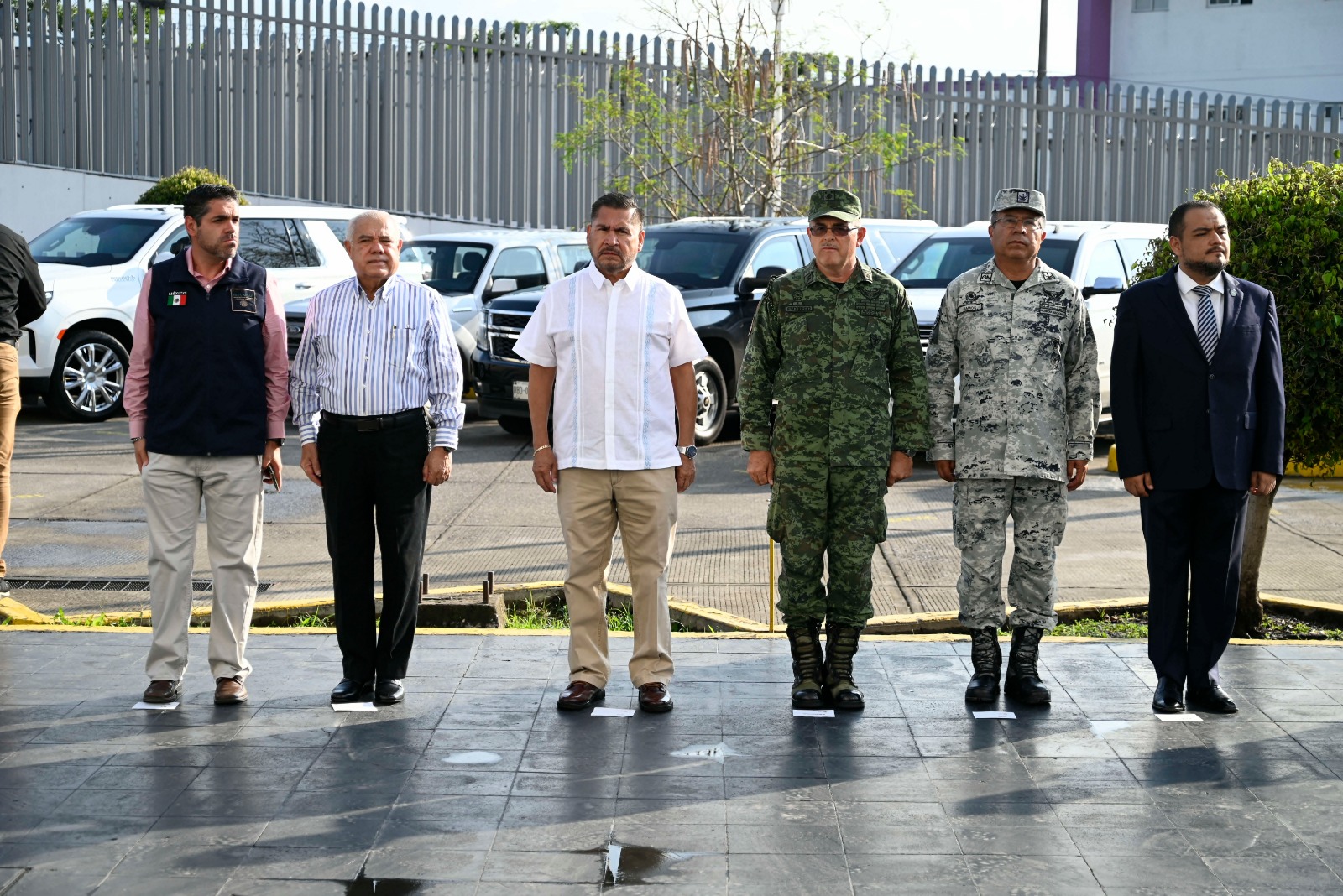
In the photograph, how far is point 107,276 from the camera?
15195mm

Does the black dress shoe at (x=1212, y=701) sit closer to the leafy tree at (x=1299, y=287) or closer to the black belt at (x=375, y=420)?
the leafy tree at (x=1299, y=287)

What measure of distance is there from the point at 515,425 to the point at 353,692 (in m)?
9.27

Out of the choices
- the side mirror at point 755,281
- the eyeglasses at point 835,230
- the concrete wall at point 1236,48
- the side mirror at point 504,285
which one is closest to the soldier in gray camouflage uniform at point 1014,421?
the eyeglasses at point 835,230

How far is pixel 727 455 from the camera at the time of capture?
1417cm

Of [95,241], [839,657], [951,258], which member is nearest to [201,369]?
[839,657]

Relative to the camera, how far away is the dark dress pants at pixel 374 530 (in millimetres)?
6250

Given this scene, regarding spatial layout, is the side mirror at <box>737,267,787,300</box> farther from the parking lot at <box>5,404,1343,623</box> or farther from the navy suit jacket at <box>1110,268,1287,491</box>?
the navy suit jacket at <box>1110,268,1287,491</box>

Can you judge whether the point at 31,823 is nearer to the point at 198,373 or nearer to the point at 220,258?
the point at 198,373

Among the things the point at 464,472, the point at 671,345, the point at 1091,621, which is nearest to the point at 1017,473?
the point at 671,345

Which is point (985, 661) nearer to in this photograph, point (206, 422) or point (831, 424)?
point (831, 424)

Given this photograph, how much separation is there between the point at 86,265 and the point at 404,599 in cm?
1029

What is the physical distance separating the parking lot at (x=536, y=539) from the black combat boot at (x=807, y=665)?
1891 mm

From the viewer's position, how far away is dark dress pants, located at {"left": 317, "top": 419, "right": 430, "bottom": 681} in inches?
246

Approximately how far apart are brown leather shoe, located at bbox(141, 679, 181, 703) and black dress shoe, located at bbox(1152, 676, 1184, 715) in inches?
148
